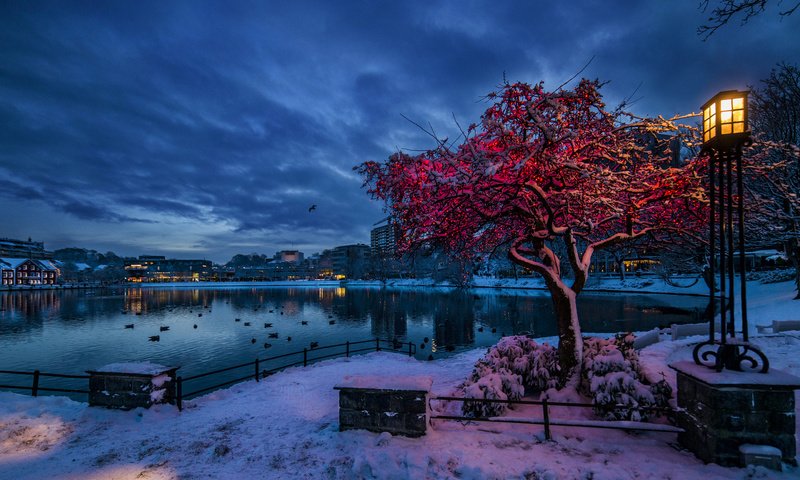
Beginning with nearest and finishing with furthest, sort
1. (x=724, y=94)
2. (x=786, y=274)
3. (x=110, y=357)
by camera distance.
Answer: (x=724, y=94)
(x=110, y=357)
(x=786, y=274)

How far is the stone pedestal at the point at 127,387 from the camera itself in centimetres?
832

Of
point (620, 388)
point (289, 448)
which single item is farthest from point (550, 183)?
point (289, 448)

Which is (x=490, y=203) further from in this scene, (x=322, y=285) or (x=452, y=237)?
(x=322, y=285)

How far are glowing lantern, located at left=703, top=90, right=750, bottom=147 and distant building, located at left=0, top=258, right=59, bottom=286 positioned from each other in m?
183

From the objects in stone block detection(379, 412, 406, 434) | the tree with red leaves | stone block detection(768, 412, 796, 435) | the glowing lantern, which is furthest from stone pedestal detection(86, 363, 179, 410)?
the glowing lantern

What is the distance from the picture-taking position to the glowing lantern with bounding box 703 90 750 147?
6266mm

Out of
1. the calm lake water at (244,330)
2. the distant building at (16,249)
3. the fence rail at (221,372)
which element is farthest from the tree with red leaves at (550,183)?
the distant building at (16,249)

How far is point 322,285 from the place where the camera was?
502 ft

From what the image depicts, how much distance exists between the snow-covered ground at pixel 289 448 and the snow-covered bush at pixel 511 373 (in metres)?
0.66

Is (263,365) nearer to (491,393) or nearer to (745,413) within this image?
(491,393)

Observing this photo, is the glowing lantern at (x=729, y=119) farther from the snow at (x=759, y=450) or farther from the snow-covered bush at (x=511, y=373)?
the snow-covered bush at (x=511, y=373)

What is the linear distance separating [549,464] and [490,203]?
5.28m

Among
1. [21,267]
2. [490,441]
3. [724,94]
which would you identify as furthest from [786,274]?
[21,267]

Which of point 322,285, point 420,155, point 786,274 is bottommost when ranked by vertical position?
point 322,285
